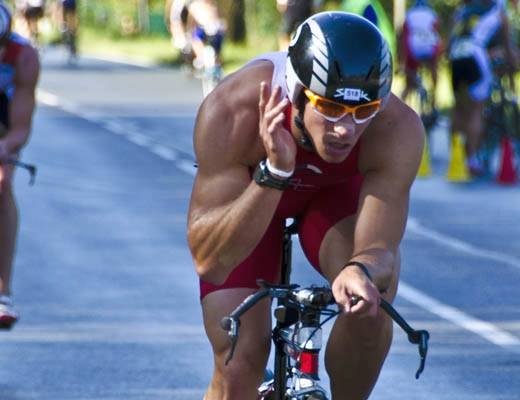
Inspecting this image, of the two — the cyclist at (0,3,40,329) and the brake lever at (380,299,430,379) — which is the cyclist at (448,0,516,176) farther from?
the brake lever at (380,299,430,379)

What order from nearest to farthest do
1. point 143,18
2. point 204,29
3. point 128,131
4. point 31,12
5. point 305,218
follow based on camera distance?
point 305,218 → point 128,131 → point 204,29 → point 31,12 → point 143,18

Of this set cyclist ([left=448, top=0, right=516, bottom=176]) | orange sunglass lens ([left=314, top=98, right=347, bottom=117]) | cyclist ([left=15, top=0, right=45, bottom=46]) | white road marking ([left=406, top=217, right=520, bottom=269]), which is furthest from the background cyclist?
orange sunglass lens ([left=314, top=98, right=347, bottom=117])

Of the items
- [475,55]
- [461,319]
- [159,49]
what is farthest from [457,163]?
[159,49]

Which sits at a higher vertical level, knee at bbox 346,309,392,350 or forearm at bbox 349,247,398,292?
forearm at bbox 349,247,398,292

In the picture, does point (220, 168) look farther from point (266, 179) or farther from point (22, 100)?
point (22, 100)

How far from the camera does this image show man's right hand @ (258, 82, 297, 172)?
504cm

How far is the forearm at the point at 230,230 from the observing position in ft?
17.2

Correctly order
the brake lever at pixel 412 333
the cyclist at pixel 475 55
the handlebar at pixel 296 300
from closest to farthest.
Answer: the brake lever at pixel 412 333 → the handlebar at pixel 296 300 → the cyclist at pixel 475 55

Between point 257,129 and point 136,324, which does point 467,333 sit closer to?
point 136,324

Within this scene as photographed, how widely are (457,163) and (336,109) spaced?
516 inches

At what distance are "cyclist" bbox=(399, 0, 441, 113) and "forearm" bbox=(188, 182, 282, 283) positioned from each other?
16.2 m

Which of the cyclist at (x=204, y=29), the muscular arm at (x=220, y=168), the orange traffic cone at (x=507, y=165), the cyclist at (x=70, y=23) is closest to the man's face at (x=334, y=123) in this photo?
the muscular arm at (x=220, y=168)

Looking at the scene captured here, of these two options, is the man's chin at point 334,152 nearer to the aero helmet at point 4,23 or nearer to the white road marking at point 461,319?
the aero helmet at point 4,23

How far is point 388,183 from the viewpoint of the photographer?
5555mm
